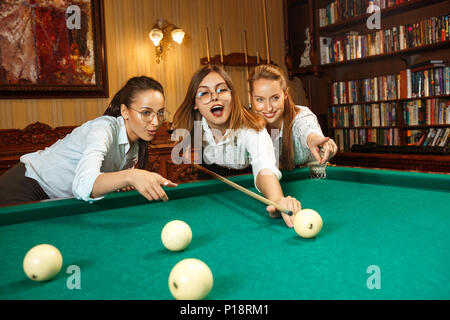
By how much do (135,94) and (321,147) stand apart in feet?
3.69

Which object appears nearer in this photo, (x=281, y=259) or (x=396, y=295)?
(x=396, y=295)

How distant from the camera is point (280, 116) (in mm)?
2736

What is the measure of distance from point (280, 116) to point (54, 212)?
5.51 ft

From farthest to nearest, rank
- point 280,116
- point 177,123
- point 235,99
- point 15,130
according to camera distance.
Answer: point 15,130
point 280,116
point 177,123
point 235,99

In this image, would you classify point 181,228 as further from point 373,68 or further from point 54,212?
point 373,68

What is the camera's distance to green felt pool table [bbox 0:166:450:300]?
0.83 m

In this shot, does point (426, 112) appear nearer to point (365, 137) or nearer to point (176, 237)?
point (365, 137)

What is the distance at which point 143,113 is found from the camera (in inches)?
85.6

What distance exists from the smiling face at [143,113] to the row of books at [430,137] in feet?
11.1

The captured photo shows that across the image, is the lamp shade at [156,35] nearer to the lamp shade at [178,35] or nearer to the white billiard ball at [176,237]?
the lamp shade at [178,35]

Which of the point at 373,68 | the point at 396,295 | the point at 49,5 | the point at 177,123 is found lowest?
the point at 396,295

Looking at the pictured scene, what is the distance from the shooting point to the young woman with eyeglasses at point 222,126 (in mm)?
2113

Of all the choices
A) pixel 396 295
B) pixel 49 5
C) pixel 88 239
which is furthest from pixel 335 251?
pixel 49 5

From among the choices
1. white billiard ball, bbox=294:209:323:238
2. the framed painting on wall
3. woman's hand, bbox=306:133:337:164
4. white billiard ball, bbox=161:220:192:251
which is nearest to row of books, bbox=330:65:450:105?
woman's hand, bbox=306:133:337:164
